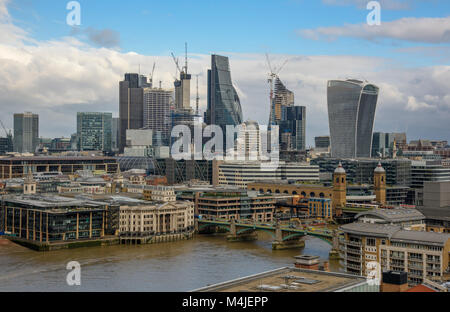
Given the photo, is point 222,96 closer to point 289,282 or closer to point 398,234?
point 398,234

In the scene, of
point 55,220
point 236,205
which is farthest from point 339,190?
point 55,220

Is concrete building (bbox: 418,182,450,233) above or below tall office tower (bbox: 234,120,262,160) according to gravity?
below

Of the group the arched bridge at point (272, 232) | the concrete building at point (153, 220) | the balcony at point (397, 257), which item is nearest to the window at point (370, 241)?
the balcony at point (397, 257)

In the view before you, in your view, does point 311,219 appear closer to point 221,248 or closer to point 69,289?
point 221,248

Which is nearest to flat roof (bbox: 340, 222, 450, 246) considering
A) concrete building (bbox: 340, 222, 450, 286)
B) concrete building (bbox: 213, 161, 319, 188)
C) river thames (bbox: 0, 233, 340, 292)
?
concrete building (bbox: 340, 222, 450, 286)

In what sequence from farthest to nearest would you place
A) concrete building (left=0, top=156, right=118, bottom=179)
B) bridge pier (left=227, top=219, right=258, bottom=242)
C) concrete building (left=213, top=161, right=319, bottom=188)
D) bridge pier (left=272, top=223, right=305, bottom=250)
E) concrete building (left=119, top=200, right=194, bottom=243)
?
concrete building (left=0, top=156, right=118, bottom=179) < concrete building (left=213, top=161, right=319, bottom=188) < bridge pier (left=227, top=219, right=258, bottom=242) < concrete building (left=119, top=200, right=194, bottom=243) < bridge pier (left=272, top=223, right=305, bottom=250)

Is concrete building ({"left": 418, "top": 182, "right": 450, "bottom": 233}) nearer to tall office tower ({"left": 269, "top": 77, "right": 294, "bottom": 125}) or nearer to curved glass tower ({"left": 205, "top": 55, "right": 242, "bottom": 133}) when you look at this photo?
curved glass tower ({"left": 205, "top": 55, "right": 242, "bottom": 133})

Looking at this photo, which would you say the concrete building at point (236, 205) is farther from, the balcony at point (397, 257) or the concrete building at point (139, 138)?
the concrete building at point (139, 138)
